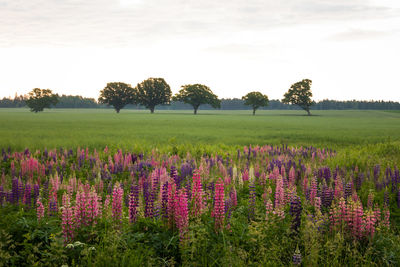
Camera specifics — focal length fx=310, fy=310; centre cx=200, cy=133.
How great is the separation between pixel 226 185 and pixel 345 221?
3.67 metres

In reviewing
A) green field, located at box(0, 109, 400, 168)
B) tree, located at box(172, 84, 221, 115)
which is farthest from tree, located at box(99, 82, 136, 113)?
green field, located at box(0, 109, 400, 168)

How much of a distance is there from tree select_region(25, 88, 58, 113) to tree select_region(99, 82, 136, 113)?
83.6 feet

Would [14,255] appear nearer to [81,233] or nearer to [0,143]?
[81,233]

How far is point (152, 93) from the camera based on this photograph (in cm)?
13462

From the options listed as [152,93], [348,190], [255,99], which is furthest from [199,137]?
[255,99]

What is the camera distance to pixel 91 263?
4.56m

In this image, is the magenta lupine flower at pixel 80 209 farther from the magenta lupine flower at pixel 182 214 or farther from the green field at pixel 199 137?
the green field at pixel 199 137

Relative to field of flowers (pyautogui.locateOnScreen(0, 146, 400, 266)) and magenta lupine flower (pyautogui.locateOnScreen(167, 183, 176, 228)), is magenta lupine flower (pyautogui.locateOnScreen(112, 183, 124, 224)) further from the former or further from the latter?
magenta lupine flower (pyautogui.locateOnScreen(167, 183, 176, 228))

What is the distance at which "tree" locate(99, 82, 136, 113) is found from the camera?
135750 millimetres

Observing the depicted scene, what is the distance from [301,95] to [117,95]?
259 ft

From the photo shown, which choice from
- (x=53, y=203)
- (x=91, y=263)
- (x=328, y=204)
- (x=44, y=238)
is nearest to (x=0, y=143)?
(x=53, y=203)

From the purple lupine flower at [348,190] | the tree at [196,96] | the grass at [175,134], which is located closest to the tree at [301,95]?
the tree at [196,96]

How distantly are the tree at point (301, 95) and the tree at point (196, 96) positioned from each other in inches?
1212

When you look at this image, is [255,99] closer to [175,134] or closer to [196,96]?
[196,96]
